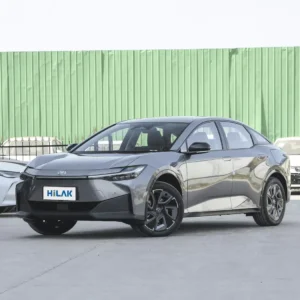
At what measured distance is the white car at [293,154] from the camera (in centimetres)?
2842

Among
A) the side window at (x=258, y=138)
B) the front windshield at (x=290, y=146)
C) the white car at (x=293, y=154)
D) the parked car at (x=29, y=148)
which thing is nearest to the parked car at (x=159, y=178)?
the side window at (x=258, y=138)

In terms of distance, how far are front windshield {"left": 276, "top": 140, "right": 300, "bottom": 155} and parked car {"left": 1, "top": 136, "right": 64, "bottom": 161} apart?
5.69m

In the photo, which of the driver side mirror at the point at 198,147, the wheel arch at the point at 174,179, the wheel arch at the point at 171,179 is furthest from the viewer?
the driver side mirror at the point at 198,147

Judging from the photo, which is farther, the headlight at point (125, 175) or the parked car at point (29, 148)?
the parked car at point (29, 148)

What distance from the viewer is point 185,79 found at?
39.5 meters

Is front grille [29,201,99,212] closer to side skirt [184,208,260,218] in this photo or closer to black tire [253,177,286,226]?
side skirt [184,208,260,218]

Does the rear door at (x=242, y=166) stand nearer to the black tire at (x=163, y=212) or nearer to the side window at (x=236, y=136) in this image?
the side window at (x=236, y=136)

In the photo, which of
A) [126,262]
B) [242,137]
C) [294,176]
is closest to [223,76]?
[294,176]

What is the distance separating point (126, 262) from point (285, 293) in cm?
249

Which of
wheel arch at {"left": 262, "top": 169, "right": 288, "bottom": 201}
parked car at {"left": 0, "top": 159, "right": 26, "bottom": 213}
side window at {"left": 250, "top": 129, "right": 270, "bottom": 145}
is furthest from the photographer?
parked car at {"left": 0, "top": 159, "right": 26, "bottom": 213}

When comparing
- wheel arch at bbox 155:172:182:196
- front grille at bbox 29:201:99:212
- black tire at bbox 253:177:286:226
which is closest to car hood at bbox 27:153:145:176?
front grille at bbox 29:201:99:212

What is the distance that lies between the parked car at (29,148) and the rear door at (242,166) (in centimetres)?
1415

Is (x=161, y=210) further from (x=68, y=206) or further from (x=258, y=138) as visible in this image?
(x=258, y=138)

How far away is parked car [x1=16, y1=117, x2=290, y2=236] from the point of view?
13219 millimetres
